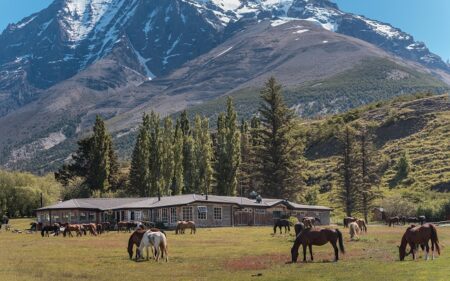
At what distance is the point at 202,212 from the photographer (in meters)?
79.8

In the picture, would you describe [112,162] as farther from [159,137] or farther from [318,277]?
[318,277]

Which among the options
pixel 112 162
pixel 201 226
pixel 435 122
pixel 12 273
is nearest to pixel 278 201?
pixel 201 226

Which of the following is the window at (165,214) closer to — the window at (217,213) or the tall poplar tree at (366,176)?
the window at (217,213)

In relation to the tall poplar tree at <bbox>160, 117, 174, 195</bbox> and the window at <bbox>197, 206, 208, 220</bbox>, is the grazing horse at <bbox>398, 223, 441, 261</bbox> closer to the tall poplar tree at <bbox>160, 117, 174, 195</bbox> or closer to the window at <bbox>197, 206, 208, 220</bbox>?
the window at <bbox>197, 206, 208, 220</bbox>

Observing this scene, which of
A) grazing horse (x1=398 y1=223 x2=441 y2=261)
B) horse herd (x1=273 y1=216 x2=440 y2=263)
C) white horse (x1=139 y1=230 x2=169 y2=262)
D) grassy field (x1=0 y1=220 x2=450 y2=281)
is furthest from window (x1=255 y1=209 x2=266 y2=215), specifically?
grazing horse (x1=398 y1=223 x2=441 y2=261)

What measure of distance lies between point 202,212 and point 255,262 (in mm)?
48647

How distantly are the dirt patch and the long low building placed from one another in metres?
44.2

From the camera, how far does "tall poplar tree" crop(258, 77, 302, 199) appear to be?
92.6 m

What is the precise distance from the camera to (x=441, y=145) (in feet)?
400

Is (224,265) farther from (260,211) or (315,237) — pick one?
(260,211)

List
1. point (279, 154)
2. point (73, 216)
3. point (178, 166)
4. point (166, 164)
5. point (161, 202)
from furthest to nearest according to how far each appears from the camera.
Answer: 1. point (178, 166)
2. point (166, 164)
3. point (279, 154)
4. point (73, 216)
5. point (161, 202)

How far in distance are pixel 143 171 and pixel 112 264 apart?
67.1 meters

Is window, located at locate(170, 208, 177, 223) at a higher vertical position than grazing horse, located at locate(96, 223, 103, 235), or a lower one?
higher

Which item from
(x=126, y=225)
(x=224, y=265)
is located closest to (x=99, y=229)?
(x=126, y=225)
